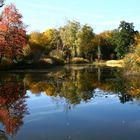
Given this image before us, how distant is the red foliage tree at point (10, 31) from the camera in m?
58.8

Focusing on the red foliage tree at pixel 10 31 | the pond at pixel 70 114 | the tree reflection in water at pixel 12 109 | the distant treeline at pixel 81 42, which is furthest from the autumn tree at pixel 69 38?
the tree reflection in water at pixel 12 109

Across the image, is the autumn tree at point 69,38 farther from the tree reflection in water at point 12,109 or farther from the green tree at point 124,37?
the tree reflection in water at point 12,109

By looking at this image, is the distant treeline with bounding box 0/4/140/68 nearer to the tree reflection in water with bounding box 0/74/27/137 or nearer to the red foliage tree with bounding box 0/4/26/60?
the red foliage tree with bounding box 0/4/26/60

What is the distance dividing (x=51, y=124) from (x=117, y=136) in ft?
13.1

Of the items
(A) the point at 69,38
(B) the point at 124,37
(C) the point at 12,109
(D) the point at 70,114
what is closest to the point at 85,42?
(A) the point at 69,38

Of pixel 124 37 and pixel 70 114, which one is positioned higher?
pixel 124 37

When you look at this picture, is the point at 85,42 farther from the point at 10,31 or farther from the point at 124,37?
Result: the point at 10,31

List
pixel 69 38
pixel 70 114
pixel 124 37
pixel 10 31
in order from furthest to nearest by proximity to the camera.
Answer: pixel 69 38, pixel 124 37, pixel 10 31, pixel 70 114

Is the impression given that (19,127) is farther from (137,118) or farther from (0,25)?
(0,25)

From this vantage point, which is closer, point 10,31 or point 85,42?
point 10,31

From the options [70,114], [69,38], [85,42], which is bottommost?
[70,114]

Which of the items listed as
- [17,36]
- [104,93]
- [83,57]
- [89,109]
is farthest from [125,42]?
[89,109]

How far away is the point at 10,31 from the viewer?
59312 mm

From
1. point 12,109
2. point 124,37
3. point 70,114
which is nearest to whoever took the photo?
point 70,114
